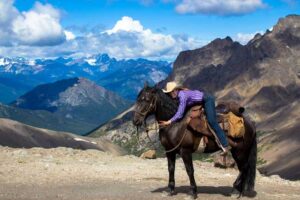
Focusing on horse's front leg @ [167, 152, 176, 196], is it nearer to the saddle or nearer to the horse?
the horse

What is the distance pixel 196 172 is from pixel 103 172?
6.62 m

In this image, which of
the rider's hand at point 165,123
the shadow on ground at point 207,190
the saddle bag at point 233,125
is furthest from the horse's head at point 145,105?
the shadow on ground at point 207,190

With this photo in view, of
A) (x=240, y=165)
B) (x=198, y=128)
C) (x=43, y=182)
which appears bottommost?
(x=43, y=182)

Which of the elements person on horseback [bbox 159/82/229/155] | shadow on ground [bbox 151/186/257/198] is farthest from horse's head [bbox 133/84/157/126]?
shadow on ground [bbox 151/186/257/198]

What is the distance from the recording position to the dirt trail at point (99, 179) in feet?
81.4

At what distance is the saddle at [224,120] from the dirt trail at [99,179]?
3.29m

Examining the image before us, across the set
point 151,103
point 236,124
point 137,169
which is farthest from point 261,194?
point 137,169

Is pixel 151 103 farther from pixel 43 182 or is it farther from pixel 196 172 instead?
pixel 196 172

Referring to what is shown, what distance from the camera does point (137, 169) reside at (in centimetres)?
3475

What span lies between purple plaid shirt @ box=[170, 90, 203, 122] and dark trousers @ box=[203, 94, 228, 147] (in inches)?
13.1

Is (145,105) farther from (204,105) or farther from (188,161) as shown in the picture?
(188,161)

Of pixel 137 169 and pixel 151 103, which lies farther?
pixel 137 169

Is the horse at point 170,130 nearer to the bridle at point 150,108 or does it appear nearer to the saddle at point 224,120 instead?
the bridle at point 150,108

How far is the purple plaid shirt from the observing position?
901 inches
